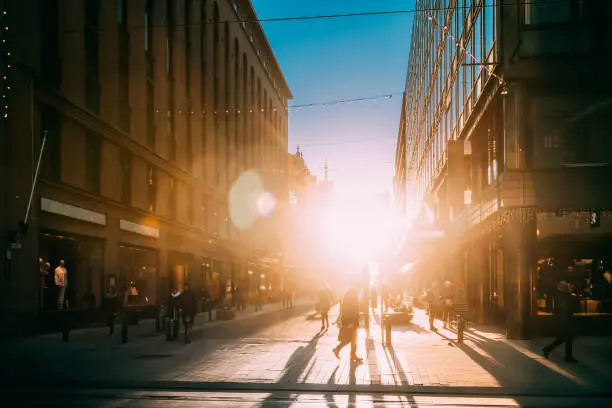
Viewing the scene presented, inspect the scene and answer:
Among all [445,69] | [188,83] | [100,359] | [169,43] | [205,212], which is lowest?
[100,359]

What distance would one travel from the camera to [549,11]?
67.6 ft

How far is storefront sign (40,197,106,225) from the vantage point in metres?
23.2

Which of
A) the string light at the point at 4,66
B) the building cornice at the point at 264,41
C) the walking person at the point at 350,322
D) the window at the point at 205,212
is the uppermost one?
the building cornice at the point at 264,41

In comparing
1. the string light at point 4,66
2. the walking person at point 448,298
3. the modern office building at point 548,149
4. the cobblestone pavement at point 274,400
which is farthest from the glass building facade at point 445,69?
the string light at point 4,66

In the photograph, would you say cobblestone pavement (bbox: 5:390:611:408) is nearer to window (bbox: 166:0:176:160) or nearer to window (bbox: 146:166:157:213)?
window (bbox: 146:166:157:213)

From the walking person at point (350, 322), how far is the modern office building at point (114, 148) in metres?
9.73

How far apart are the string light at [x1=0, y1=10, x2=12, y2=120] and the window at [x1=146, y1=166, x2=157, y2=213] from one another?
47.1ft

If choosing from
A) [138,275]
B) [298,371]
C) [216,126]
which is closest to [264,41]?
[216,126]

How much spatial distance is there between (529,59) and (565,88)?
1.35 metres

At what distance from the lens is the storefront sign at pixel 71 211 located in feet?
76.0

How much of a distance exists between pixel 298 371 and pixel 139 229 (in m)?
20.2

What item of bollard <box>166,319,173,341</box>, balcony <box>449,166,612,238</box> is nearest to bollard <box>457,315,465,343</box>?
balcony <box>449,166,612,238</box>

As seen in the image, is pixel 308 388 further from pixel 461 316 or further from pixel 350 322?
pixel 461 316

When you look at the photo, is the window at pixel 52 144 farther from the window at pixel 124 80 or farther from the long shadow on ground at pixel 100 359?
the window at pixel 124 80
